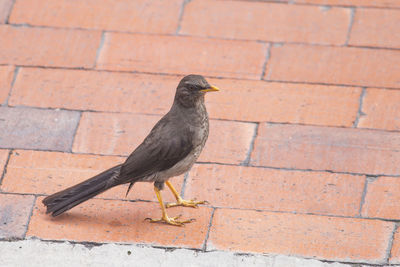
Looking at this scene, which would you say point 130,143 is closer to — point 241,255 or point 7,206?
point 7,206

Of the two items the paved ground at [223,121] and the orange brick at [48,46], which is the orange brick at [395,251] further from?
the orange brick at [48,46]

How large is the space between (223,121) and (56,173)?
1369 millimetres

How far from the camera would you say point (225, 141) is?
232 inches

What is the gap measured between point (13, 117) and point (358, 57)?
289 centimetres

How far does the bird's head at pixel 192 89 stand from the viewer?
5121 mm

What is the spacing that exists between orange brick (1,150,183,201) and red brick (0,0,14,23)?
6.00 ft

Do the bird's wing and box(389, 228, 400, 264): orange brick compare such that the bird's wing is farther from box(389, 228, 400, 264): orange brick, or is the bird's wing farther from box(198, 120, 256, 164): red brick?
box(389, 228, 400, 264): orange brick

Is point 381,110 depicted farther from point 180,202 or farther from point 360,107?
point 180,202

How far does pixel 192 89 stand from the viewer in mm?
5148

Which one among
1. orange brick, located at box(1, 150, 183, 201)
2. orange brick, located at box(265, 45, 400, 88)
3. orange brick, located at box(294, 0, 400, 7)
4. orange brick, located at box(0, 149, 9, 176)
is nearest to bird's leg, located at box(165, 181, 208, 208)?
orange brick, located at box(1, 150, 183, 201)

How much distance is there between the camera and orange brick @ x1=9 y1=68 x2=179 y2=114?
6.23 metres

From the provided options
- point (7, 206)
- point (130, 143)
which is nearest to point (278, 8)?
point (130, 143)

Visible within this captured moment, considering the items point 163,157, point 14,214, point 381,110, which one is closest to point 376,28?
point 381,110

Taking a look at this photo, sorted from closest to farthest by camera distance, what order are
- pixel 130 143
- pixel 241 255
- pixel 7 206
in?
1. pixel 241 255
2. pixel 7 206
3. pixel 130 143
